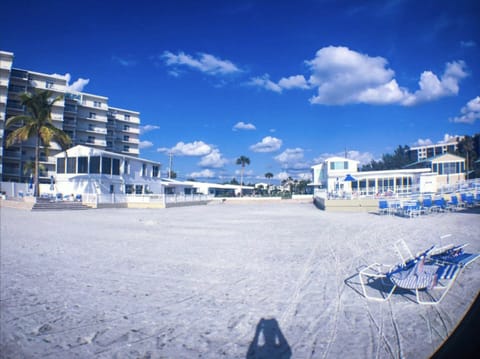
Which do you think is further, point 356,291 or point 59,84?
point 59,84

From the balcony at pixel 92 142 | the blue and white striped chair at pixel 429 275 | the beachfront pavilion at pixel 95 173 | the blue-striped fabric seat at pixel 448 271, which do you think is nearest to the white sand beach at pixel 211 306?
the blue and white striped chair at pixel 429 275

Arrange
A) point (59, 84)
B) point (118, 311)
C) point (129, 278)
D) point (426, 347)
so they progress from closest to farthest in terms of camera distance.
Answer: point (426, 347) → point (118, 311) → point (129, 278) → point (59, 84)

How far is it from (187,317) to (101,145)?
64642mm

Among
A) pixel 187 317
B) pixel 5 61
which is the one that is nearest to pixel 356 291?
pixel 187 317

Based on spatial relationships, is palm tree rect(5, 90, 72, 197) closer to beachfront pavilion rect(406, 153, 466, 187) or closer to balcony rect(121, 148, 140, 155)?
beachfront pavilion rect(406, 153, 466, 187)

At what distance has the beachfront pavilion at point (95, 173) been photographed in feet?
104

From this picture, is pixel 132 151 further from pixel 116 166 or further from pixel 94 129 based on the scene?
pixel 116 166

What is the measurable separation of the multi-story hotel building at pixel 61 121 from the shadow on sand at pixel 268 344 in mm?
45826

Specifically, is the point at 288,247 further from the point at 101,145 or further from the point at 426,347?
the point at 101,145

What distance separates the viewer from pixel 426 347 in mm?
3041

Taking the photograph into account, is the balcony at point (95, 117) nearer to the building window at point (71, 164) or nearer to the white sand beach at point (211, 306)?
the building window at point (71, 164)

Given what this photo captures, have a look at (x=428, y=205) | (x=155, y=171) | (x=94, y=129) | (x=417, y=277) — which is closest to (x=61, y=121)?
(x=94, y=129)

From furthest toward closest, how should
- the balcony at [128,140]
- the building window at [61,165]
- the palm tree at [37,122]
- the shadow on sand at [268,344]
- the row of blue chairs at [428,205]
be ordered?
1. the balcony at [128,140]
2. the building window at [61,165]
3. the palm tree at [37,122]
4. the row of blue chairs at [428,205]
5. the shadow on sand at [268,344]

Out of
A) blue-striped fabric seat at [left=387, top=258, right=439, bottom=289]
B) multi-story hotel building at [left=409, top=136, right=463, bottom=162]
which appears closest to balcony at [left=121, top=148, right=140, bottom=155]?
multi-story hotel building at [left=409, top=136, right=463, bottom=162]
